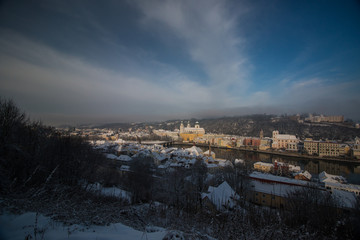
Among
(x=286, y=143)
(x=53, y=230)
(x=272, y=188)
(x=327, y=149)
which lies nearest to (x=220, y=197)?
(x=272, y=188)

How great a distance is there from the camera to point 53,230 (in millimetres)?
1765

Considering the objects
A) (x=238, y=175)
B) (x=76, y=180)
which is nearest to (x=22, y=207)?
(x=76, y=180)

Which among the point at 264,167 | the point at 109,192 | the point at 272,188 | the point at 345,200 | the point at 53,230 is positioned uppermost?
the point at 53,230

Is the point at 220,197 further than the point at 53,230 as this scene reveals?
Yes

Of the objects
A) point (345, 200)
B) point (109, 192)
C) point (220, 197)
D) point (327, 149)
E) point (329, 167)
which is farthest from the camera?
point (327, 149)

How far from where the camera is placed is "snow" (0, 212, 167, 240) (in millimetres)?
1604

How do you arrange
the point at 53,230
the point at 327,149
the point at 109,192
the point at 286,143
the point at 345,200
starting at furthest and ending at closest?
the point at 286,143, the point at 327,149, the point at 109,192, the point at 345,200, the point at 53,230

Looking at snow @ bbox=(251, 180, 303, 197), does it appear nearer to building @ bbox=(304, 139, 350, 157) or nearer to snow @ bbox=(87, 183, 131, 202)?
snow @ bbox=(87, 183, 131, 202)

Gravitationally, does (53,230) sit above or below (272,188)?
above

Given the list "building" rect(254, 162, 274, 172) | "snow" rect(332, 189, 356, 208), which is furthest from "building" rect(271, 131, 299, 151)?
"snow" rect(332, 189, 356, 208)

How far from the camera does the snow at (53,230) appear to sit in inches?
63.2

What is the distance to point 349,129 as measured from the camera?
45344 millimetres

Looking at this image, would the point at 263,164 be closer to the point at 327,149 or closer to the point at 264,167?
the point at 264,167

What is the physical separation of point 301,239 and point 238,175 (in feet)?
35.2
